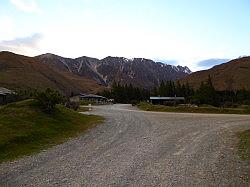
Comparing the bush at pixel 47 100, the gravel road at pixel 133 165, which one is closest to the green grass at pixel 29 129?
the bush at pixel 47 100

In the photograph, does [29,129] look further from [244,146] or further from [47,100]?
[244,146]

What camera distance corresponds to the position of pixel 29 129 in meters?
23.9

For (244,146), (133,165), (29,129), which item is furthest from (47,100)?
(133,165)

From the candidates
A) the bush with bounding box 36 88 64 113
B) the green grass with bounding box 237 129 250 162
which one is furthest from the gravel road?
the bush with bounding box 36 88 64 113

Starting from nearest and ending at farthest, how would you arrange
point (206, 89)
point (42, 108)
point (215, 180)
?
point (215, 180), point (42, 108), point (206, 89)

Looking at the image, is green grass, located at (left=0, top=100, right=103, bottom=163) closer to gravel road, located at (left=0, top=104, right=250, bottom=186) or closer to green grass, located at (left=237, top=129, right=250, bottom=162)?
gravel road, located at (left=0, top=104, right=250, bottom=186)

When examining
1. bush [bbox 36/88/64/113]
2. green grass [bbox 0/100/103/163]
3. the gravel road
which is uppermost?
bush [bbox 36/88/64/113]

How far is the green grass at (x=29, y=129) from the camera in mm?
18328

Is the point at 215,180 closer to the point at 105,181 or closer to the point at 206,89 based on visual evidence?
the point at 105,181

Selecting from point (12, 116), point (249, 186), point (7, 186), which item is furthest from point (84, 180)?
point (12, 116)

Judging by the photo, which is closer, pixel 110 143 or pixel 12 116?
pixel 110 143

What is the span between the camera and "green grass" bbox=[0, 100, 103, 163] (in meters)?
18.3

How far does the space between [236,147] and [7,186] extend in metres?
12.2

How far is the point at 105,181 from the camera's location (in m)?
11.2
